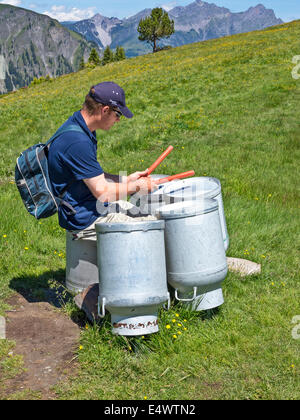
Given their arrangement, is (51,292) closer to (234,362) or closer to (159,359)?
(159,359)

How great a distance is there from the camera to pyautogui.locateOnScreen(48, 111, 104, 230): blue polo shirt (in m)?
3.86

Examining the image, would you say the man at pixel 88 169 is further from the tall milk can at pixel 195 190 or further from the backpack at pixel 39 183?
the tall milk can at pixel 195 190

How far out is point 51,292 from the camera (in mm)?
5039

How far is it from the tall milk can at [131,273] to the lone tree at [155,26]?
79.3 meters

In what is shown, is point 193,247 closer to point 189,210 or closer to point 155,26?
point 189,210

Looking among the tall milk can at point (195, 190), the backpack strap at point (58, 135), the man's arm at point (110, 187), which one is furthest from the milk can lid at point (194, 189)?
the backpack strap at point (58, 135)

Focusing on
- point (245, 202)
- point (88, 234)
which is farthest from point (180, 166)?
point (88, 234)

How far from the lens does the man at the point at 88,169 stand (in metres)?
3.87

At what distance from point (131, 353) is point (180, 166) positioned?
653 centimetres

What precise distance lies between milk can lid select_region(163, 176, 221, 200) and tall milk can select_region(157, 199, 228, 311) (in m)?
0.43

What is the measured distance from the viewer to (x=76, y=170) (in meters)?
3.88

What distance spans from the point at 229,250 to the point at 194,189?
5.30 feet

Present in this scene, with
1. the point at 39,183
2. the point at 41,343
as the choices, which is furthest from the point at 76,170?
the point at 41,343

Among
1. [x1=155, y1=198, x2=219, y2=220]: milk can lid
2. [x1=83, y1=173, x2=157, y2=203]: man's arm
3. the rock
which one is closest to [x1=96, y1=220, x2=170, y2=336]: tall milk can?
[x1=155, y1=198, x2=219, y2=220]: milk can lid
